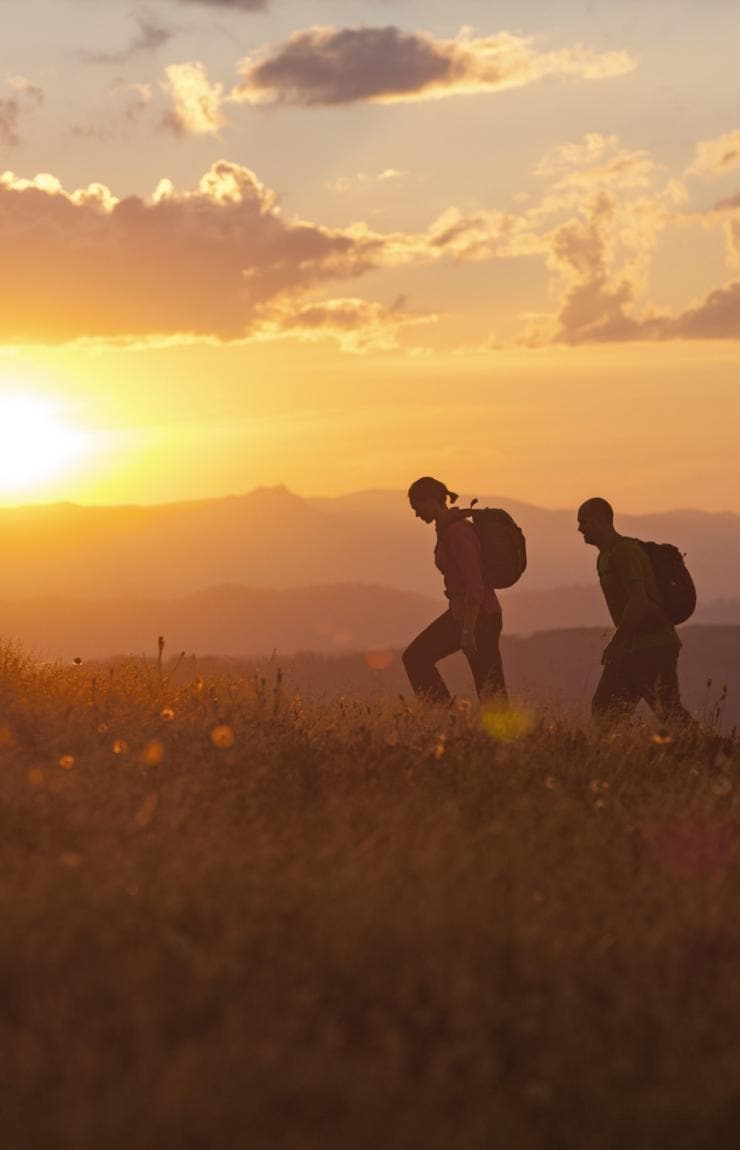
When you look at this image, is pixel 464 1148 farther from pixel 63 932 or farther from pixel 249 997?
pixel 63 932

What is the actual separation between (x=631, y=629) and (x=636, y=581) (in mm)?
386

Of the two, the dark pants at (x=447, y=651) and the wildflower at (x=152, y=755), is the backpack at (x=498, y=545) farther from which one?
the wildflower at (x=152, y=755)

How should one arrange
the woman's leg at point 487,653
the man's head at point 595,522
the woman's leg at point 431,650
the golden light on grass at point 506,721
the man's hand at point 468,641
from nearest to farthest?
the golden light on grass at point 506,721
the man's head at point 595,522
the man's hand at point 468,641
the woman's leg at point 487,653
the woman's leg at point 431,650

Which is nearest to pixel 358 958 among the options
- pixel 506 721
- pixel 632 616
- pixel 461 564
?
pixel 506 721

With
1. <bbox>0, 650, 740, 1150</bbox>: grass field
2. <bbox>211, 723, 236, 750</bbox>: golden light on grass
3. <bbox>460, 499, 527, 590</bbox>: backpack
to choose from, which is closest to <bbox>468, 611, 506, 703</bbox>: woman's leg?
<bbox>460, 499, 527, 590</bbox>: backpack

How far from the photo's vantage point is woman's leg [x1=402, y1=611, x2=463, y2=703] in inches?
467

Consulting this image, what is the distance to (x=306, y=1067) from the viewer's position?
4152 mm

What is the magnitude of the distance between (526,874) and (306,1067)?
199 cm

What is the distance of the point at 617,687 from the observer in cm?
1128

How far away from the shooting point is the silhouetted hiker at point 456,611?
11555 mm

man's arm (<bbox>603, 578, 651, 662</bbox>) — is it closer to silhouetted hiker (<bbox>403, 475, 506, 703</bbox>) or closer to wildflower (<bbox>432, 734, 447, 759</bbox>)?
silhouetted hiker (<bbox>403, 475, 506, 703</bbox>)

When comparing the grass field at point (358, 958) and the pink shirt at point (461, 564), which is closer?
the grass field at point (358, 958)

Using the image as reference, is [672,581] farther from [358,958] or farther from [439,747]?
[358,958]

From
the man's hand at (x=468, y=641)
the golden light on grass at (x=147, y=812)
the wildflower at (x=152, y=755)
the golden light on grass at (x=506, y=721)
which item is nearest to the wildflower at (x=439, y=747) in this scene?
the golden light on grass at (x=506, y=721)
